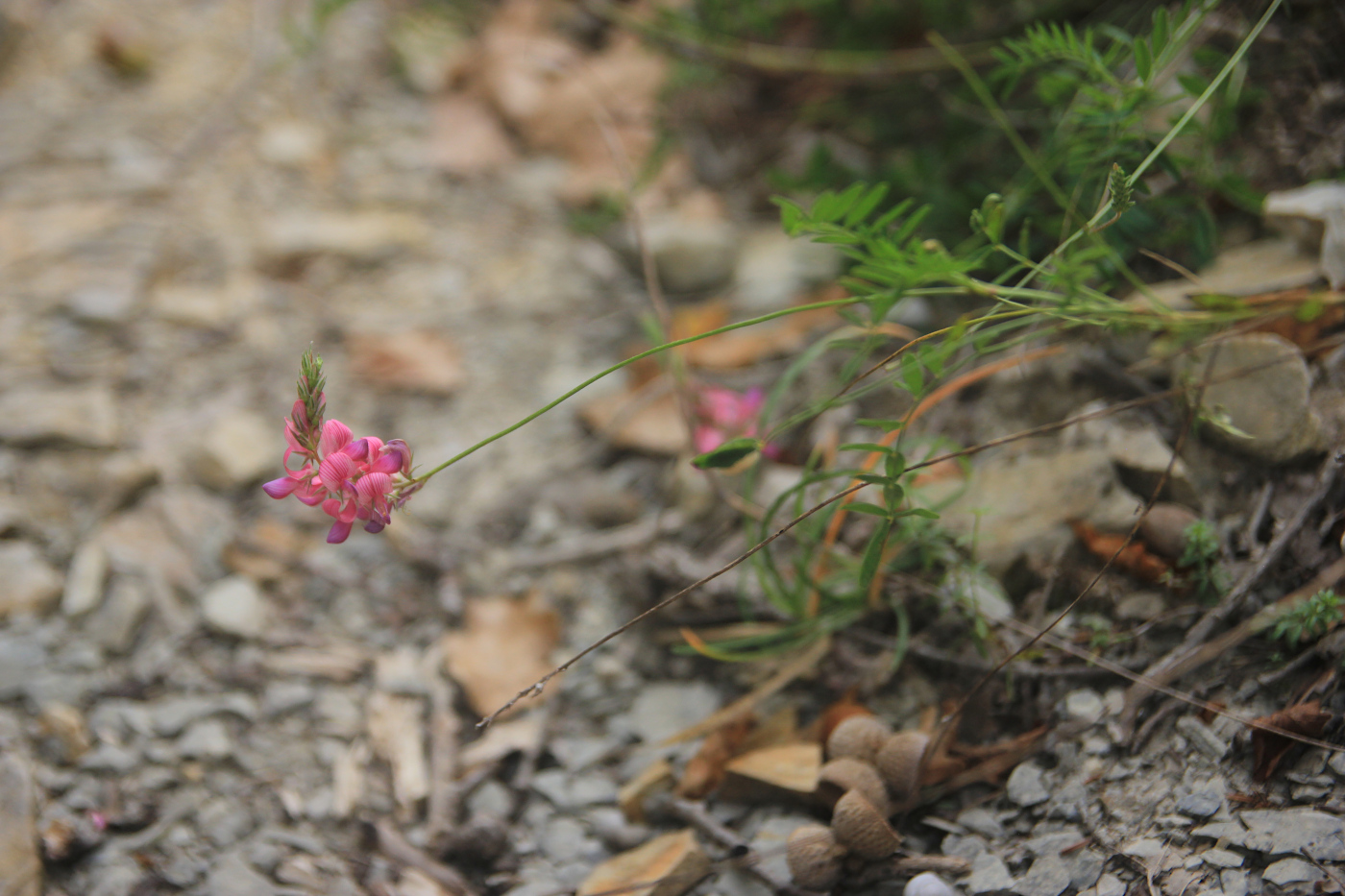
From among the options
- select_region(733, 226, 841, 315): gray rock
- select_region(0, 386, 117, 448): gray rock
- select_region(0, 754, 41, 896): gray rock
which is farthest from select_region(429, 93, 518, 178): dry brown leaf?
select_region(0, 754, 41, 896): gray rock

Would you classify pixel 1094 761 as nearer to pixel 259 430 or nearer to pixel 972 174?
pixel 972 174

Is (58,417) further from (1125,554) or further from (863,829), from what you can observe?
(1125,554)

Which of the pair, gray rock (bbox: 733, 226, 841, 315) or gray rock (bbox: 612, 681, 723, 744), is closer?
gray rock (bbox: 612, 681, 723, 744)

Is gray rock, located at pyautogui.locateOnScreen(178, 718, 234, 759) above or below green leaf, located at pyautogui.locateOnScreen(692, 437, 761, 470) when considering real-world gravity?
below

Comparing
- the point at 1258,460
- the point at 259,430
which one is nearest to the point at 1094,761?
the point at 1258,460

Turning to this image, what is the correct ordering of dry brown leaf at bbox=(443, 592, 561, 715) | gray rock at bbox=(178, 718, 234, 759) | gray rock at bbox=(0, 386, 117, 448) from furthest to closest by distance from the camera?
gray rock at bbox=(0, 386, 117, 448)
dry brown leaf at bbox=(443, 592, 561, 715)
gray rock at bbox=(178, 718, 234, 759)

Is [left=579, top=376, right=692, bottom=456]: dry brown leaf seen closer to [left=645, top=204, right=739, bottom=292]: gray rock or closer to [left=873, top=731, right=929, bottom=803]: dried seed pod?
[left=645, top=204, right=739, bottom=292]: gray rock

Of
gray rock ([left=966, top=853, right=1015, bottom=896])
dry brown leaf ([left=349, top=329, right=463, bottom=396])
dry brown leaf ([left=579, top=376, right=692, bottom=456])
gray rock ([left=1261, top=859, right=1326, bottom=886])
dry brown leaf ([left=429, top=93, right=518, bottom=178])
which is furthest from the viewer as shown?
dry brown leaf ([left=429, top=93, right=518, bottom=178])
